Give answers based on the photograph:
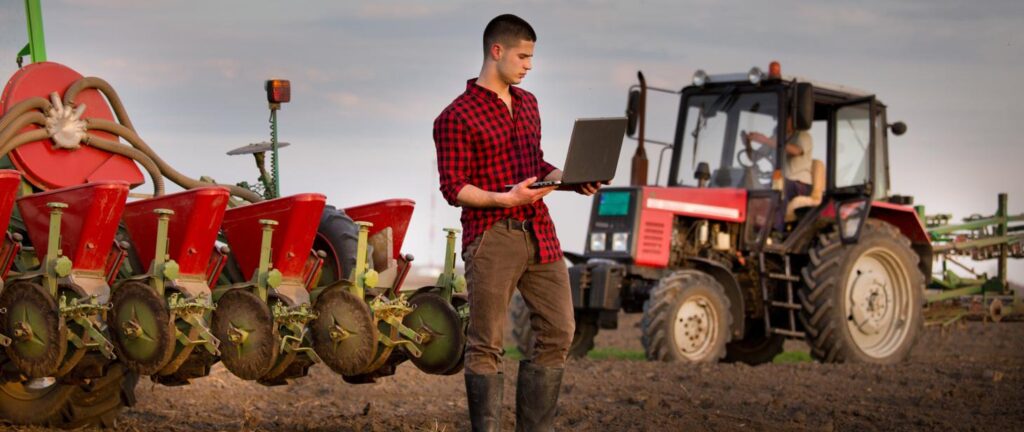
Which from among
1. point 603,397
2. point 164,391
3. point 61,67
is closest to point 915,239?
point 603,397

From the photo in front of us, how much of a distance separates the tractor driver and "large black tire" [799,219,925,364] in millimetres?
449

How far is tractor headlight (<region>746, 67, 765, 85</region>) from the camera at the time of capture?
1303 centimetres

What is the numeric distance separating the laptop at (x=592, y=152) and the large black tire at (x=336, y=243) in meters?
1.96

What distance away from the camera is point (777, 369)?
12.2 meters

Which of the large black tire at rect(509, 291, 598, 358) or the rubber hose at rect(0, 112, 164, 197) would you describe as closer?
the rubber hose at rect(0, 112, 164, 197)

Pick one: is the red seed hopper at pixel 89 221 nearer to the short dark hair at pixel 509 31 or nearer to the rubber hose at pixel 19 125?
the rubber hose at pixel 19 125

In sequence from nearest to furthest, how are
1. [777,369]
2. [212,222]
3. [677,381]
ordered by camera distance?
[212,222] → [677,381] → [777,369]

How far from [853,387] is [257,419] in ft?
15.4

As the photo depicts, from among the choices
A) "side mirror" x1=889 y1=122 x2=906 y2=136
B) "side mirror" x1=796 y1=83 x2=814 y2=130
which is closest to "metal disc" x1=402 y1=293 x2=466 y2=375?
"side mirror" x1=796 y1=83 x2=814 y2=130

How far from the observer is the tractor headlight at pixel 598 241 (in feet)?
42.5

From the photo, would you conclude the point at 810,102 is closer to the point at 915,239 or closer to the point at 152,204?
the point at 915,239

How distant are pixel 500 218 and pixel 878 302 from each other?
8844mm

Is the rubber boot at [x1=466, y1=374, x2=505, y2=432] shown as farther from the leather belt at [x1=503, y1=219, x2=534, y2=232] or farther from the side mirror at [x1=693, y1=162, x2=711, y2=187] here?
the side mirror at [x1=693, y1=162, x2=711, y2=187]

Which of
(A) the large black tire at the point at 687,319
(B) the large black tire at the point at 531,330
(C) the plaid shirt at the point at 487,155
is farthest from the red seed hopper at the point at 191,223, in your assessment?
(B) the large black tire at the point at 531,330
